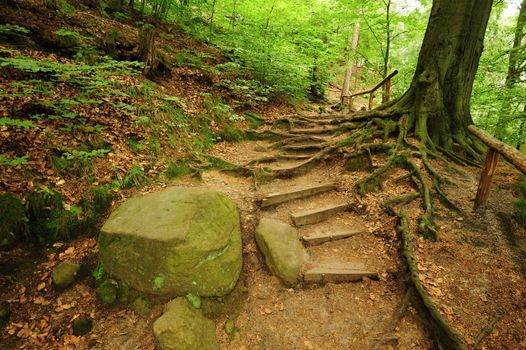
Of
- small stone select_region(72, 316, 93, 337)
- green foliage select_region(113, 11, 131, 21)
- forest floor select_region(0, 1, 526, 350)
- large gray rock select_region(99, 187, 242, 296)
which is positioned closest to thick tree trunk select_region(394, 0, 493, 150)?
forest floor select_region(0, 1, 526, 350)

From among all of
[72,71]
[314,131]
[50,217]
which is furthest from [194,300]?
[314,131]

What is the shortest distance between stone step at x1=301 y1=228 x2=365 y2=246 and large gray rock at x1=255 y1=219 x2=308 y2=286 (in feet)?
0.57

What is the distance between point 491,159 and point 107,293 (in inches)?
223

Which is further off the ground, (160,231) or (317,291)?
(160,231)

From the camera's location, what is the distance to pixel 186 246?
325cm

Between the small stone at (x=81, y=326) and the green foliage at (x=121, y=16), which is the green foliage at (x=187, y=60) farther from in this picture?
the small stone at (x=81, y=326)

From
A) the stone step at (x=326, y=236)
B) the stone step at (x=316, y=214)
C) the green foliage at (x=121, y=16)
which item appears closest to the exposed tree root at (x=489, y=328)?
the stone step at (x=326, y=236)

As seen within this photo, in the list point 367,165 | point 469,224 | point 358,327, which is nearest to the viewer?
point 358,327

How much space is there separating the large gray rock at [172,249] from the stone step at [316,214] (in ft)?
4.20

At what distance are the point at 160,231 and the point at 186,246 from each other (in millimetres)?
379

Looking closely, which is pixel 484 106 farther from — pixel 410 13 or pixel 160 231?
pixel 160 231

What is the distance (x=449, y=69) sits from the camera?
5.69 metres

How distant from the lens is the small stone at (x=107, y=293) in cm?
332

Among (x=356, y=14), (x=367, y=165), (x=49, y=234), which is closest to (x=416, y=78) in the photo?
(x=367, y=165)
